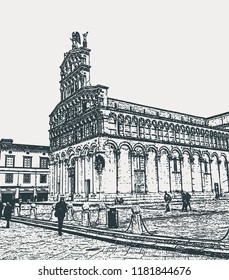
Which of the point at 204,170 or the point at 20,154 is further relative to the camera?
the point at 20,154

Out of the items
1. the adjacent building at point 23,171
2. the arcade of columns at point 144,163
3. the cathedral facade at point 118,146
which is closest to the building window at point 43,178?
the adjacent building at point 23,171

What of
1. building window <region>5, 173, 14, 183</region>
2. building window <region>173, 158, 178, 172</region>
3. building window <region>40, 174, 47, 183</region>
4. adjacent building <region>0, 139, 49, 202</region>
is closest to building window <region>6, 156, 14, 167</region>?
adjacent building <region>0, 139, 49, 202</region>

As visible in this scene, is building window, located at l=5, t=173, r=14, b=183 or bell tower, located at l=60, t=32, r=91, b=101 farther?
building window, located at l=5, t=173, r=14, b=183

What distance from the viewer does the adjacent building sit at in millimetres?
45906

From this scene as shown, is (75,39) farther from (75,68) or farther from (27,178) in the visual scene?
(27,178)

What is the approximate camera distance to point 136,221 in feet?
38.2

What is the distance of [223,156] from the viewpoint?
45.6 meters

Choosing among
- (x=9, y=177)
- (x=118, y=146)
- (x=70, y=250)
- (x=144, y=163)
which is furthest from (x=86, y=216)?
(x=9, y=177)

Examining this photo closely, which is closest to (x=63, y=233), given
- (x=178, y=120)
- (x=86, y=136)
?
(x=86, y=136)

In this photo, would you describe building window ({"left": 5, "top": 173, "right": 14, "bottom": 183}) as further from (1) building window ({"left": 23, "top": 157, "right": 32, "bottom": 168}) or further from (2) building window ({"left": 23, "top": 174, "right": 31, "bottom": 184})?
(1) building window ({"left": 23, "top": 157, "right": 32, "bottom": 168})

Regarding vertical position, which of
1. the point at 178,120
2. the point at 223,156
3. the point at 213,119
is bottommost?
the point at 223,156
